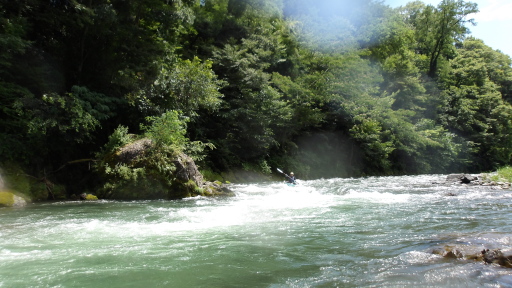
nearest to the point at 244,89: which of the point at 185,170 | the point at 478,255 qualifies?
the point at 185,170

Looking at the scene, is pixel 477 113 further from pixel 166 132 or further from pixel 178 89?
pixel 166 132

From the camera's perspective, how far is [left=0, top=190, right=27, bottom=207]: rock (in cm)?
903

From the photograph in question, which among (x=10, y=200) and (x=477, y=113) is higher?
(x=477, y=113)

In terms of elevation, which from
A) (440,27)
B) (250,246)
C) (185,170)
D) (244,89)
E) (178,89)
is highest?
(440,27)

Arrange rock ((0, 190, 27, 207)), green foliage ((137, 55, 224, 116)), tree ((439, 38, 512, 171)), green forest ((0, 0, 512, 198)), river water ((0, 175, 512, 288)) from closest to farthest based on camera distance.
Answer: river water ((0, 175, 512, 288)) → rock ((0, 190, 27, 207)) → green forest ((0, 0, 512, 198)) → green foliage ((137, 55, 224, 116)) → tree ((439, 38, 512, 171))

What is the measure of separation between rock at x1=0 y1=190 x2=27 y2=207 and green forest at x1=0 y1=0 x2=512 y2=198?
5.09 ft

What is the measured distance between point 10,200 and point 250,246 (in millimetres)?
8154

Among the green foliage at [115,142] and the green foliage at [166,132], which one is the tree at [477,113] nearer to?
the green foliage at [166,132]

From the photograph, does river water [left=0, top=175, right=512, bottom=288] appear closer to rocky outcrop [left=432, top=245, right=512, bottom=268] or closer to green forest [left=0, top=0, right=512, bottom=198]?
rocky outcrop [left=432, top=245, right=512, bottom=268]

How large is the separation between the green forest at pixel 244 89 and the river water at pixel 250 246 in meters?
4.47

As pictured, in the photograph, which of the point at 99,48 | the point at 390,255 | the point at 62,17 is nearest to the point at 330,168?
the point at 99,48

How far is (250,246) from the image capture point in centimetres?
488

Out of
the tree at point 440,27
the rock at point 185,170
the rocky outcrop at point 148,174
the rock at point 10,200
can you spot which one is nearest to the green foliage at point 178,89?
the rocky outcrop at point 148,174

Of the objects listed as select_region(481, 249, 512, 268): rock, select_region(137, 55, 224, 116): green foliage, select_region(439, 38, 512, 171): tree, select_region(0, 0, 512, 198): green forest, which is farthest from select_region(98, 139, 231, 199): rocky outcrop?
select_region(439, 38, 512, 171): tree
